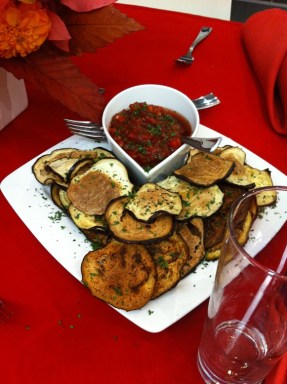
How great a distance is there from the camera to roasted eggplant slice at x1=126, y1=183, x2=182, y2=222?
3.69ft

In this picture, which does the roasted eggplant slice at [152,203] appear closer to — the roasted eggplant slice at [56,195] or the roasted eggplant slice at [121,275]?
the roasted eggplant slice at [121,275]

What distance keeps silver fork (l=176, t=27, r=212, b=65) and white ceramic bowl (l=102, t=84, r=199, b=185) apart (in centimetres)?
37

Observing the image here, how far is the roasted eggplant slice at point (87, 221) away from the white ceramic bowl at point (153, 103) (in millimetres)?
219

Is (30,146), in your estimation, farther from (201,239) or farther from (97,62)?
(201,239)

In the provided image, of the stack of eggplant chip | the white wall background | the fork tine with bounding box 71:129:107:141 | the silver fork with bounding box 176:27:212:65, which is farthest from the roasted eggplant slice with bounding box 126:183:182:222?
the white wall background

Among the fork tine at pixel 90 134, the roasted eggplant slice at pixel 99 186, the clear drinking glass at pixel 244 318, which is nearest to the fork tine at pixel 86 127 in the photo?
the fork tine at pixel 90 134

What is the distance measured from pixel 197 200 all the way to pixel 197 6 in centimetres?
182

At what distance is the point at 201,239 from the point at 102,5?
0.67 metres

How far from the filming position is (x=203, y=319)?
3.90ft

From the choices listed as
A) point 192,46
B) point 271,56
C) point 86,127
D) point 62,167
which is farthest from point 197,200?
point 192,46

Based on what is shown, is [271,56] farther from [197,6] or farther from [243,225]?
[197,6]

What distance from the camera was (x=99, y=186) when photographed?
49.2 inches

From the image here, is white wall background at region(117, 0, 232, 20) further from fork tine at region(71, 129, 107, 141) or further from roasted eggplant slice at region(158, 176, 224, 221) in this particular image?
roasted eggplant slice at region(158, 176, 224, 221)

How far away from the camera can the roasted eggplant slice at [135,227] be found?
1099 mm
